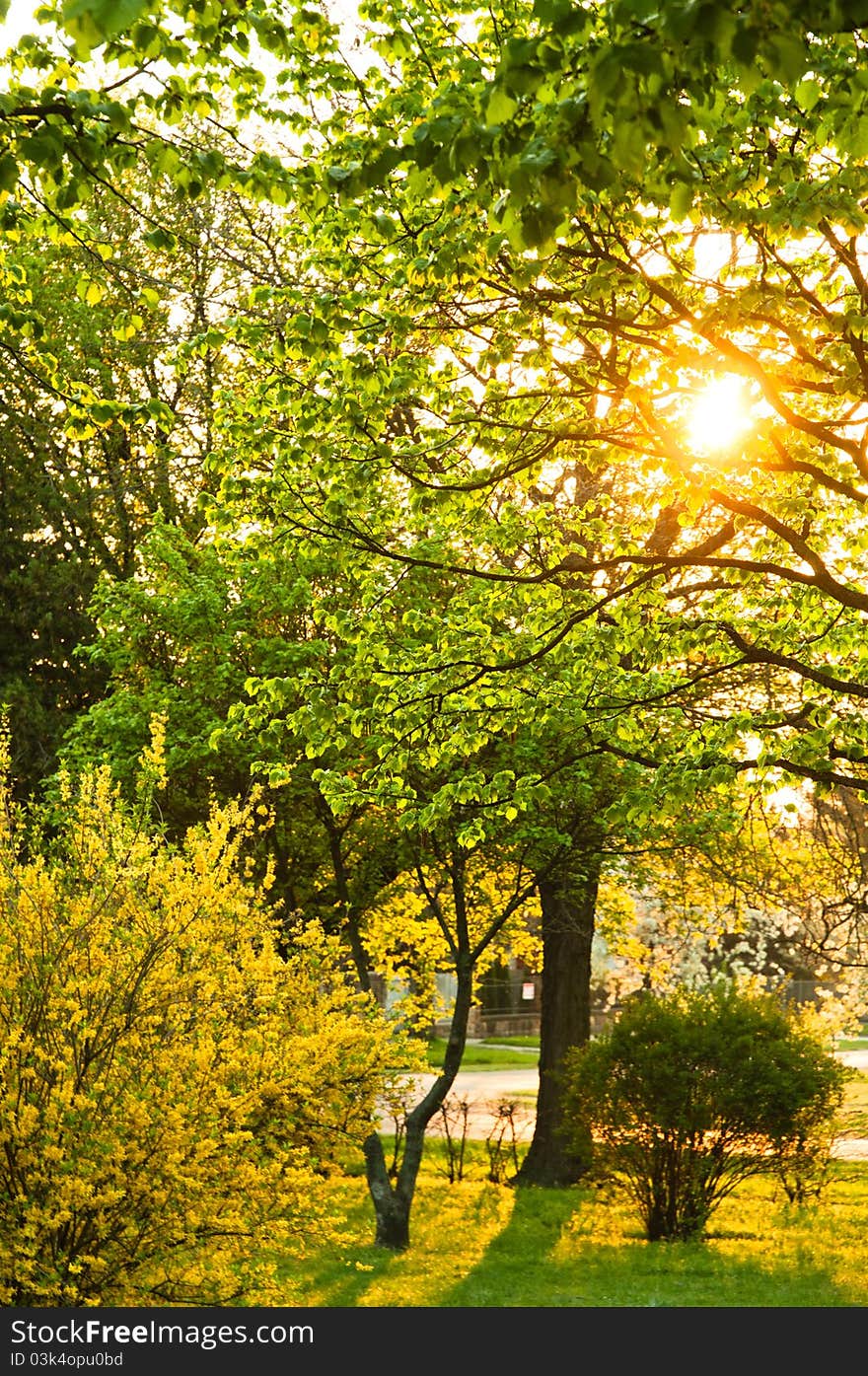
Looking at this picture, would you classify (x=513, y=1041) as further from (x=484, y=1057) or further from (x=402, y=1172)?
(x=402, y=1172)

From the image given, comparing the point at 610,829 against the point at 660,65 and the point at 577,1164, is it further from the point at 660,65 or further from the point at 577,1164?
the point at 660,65

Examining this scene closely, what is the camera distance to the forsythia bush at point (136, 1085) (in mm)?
6273

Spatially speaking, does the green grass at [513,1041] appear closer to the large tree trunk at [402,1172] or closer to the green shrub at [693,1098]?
the green shrub at [693,1098]

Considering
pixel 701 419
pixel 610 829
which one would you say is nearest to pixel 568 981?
pixel 610 829

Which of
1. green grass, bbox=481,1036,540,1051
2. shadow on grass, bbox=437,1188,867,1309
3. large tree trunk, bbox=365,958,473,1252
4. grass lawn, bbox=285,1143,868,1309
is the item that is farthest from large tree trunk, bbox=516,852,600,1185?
green grass, bbox=481,1036,540,1051

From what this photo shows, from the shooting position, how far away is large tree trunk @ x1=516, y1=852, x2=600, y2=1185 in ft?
51.4

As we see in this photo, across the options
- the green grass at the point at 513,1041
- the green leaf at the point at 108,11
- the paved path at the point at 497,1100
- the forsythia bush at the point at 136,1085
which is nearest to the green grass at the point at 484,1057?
the paved path at the point at 497,1100

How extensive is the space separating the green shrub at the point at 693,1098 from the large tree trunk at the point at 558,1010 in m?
2.29

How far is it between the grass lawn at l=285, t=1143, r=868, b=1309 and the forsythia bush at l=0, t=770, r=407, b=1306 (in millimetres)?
883

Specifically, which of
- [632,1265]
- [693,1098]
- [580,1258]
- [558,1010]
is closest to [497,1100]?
[558,1010]

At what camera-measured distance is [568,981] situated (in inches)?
650

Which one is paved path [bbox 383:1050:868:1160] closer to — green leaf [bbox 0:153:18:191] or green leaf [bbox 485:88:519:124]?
green leaf [bbox 0:153:18:191]

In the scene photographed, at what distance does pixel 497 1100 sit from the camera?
1864cm
